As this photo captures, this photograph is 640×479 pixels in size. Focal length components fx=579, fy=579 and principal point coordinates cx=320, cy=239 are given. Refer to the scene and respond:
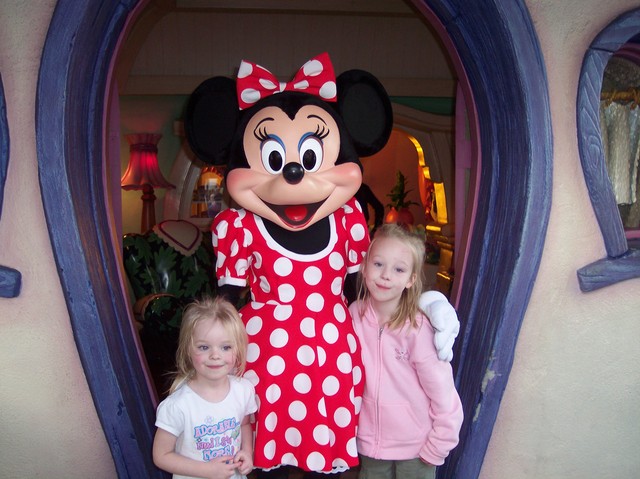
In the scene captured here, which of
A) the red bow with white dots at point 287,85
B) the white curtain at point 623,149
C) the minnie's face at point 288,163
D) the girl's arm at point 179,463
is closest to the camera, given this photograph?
the girl's arm at point 179,463

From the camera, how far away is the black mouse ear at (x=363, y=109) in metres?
1.89

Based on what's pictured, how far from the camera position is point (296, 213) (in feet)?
5.69

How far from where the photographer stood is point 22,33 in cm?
160

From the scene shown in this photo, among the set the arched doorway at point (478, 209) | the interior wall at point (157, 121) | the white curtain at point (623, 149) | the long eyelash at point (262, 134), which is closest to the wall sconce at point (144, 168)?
the interior wall at point (157, 121)

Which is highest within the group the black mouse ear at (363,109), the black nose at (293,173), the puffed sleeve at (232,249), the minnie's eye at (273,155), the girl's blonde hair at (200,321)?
the black mouse ear at (363,109)

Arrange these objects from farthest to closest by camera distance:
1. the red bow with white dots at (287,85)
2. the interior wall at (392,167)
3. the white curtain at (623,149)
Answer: the interior wall at (392,167)
the white curtain at (623,149)
the red bow with white dots at (287,85)

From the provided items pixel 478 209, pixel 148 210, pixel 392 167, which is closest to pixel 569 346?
pixel 478 209

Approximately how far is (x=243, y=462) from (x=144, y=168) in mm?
3455

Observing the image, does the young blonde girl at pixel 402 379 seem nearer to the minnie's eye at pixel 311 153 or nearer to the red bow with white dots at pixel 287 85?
the minnie's eye at pixel 311 153

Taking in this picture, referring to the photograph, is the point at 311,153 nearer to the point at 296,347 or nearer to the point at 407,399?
the point at 296,347

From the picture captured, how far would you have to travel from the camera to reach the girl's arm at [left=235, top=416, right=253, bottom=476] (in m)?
1.55

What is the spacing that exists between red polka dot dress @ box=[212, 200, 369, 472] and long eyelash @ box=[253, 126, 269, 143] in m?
0.23

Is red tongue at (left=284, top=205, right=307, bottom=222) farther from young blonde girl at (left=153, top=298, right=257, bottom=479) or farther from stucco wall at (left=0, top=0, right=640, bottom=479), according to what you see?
stucco wall at (left=0, top=0, right=640, bottom=479)

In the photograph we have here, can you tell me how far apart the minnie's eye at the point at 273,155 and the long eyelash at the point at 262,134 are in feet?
0.04
